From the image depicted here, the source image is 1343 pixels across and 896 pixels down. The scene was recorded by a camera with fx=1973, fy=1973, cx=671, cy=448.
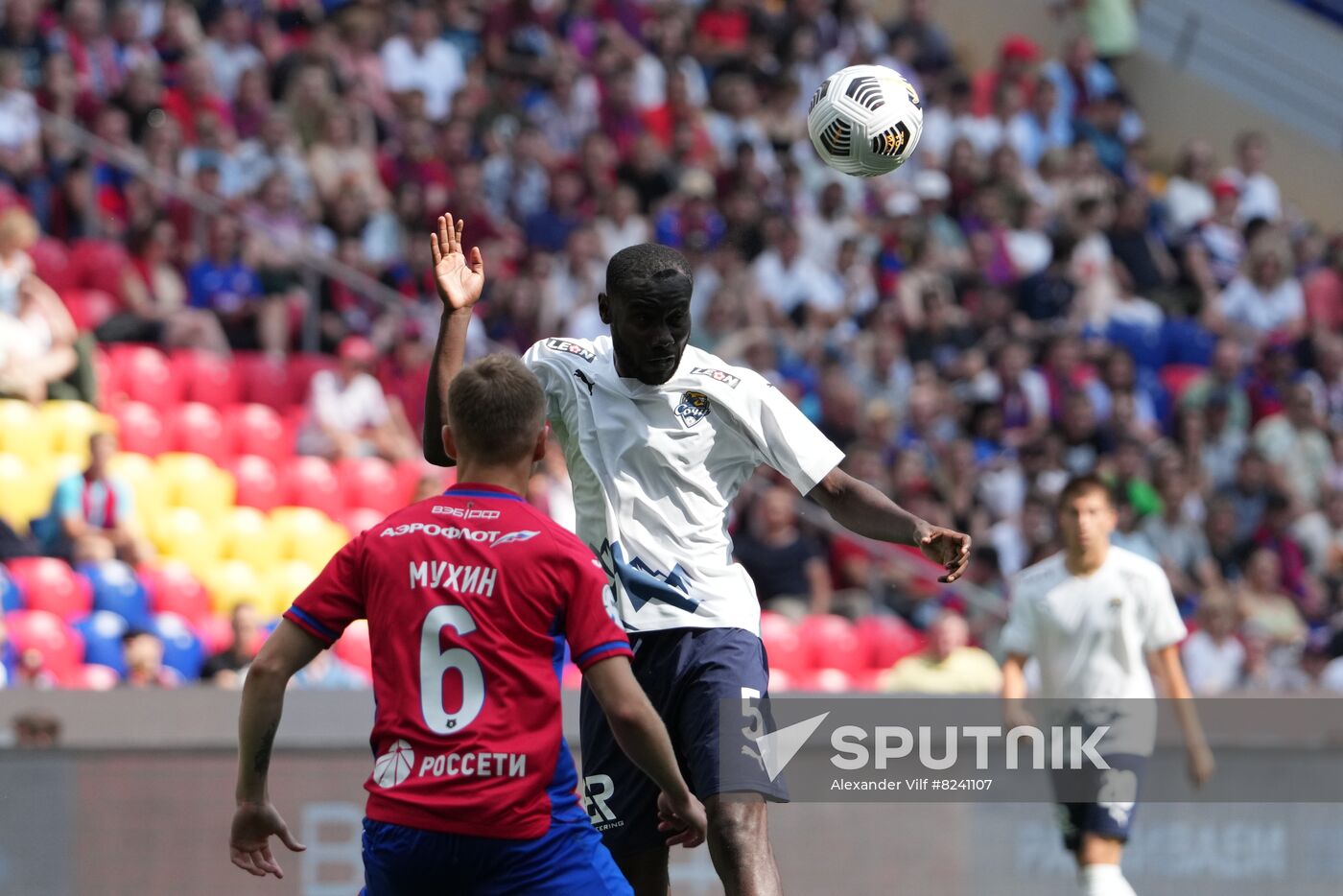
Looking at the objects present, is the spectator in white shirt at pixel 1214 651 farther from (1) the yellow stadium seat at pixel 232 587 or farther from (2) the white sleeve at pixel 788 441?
(2) the white sleeve at pixel 788 441

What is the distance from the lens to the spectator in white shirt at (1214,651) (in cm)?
1339

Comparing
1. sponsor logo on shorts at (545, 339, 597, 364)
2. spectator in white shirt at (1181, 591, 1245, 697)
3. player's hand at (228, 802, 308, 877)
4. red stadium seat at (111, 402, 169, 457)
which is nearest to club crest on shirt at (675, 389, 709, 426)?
sponsor logo on shorts at (545, 339, 597, 364)

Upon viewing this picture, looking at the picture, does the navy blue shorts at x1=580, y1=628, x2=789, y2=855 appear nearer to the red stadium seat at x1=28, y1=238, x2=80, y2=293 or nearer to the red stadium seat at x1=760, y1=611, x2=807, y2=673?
the red stadium seat at x1=760, y1=611, x2=807, y2=673

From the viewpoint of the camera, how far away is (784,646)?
12.9 metres

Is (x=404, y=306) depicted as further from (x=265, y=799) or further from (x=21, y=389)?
(x=265, y=799)

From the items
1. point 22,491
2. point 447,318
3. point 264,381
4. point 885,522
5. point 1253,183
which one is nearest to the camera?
point 885,522

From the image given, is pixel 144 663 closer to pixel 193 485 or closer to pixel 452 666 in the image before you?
pixel 193 485

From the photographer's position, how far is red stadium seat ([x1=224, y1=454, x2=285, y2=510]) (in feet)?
43.5

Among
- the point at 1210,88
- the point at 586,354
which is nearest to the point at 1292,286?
the point at 1210,88

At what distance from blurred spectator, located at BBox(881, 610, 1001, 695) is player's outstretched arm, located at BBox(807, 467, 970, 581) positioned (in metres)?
6.26

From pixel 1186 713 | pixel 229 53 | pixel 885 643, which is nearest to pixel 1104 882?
pixel 1186 713

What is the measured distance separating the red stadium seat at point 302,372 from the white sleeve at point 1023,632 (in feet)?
21.3

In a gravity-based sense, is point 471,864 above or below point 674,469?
below

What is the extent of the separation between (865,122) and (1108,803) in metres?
3.06
